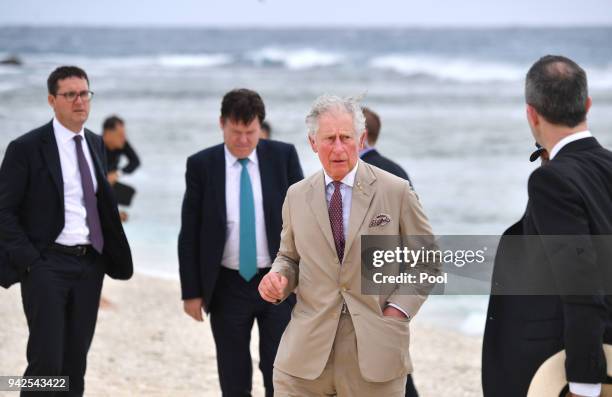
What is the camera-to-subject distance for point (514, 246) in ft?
10.1

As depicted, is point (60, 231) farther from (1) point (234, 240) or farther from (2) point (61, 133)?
(1) point (234, 240)

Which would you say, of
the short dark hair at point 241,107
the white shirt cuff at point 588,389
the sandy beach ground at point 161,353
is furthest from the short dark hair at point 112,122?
the white shirt cuff at point 588,389

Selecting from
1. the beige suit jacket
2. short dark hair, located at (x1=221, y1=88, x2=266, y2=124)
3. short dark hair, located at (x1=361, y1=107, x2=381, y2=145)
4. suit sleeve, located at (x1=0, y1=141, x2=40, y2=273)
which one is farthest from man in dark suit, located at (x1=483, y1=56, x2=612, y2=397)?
short dark hair, located at (x1=361, y1=107, x2=381, y2=145)

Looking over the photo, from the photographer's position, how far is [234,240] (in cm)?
504

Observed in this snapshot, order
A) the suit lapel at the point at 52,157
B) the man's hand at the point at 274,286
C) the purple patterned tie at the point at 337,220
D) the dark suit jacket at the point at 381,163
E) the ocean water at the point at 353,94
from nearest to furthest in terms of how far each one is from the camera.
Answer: the man's hand at the point at 274,286 → the purple patterned tie at the point at 337,220 → the suit lapel at the point at 52,157 → the dark suit jacket at the point at 381,163 → the ocean water at the point at 353,94

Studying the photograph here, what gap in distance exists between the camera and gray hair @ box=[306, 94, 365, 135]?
3.71m

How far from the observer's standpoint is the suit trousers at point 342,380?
11.9ft


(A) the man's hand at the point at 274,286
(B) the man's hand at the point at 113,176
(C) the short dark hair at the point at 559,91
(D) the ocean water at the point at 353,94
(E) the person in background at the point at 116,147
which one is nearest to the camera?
(C) the short dark hair at the point at 559,91

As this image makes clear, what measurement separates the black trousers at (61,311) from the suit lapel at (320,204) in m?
1.80

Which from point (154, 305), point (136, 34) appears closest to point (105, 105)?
point (154, 305)

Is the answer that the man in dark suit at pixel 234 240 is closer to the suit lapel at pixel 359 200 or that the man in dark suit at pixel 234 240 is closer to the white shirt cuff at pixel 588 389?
the suit lapel at pixel 359 200

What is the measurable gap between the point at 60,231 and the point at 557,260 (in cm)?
302

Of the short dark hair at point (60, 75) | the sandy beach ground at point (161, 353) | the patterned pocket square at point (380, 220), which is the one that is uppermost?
the short dark hair at point (60, 75)
